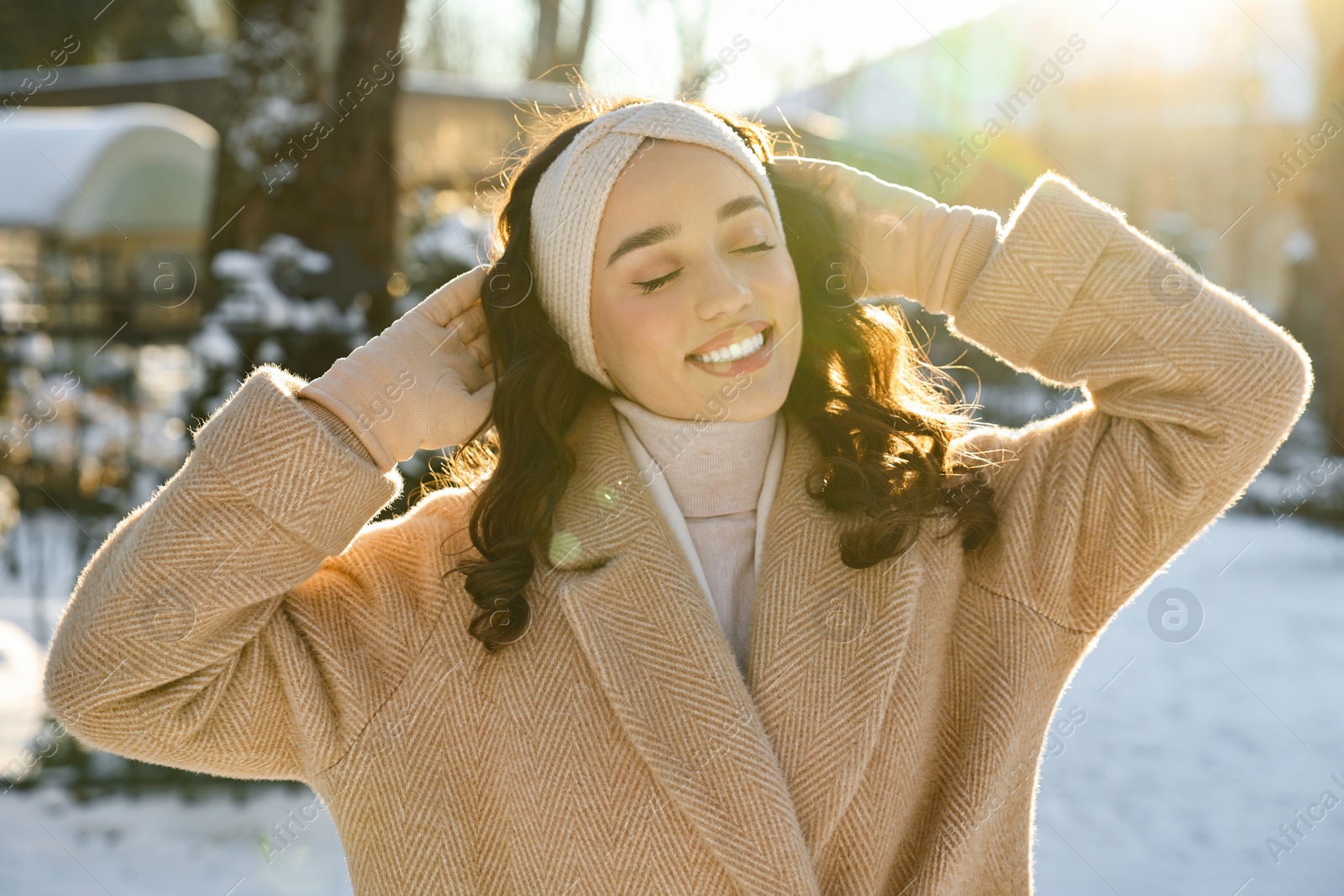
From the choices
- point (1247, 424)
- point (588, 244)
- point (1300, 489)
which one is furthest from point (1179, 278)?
point (1300, 489)

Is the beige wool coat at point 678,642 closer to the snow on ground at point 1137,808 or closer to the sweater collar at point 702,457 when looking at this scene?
the sweater collar at point 702,457

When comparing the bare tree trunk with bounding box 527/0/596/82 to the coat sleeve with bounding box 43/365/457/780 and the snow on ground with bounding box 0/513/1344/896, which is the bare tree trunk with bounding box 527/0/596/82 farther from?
the coat sleeve with bounding box 43/365/457/780

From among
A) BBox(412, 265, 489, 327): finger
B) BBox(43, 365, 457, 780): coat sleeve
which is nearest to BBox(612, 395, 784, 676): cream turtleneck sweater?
BBox(412, 265, 489, 327): finger

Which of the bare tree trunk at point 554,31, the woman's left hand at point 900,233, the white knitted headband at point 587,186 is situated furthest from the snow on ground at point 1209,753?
the bare tree trunk at point 554,31

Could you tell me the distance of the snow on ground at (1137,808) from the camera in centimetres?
355

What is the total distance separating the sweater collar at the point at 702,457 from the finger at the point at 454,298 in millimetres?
358

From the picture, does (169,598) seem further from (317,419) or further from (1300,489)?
(1300,489)

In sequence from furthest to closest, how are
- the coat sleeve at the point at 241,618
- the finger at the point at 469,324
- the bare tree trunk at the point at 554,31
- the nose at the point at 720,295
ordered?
the bare tree trunk at the point at 554,31 → the finger at the point at 469,324 → the nose at the point at 720,295 → the coat sleeve at the point at 241,618

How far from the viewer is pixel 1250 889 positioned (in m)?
3.53

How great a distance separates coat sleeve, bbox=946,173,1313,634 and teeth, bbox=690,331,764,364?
0.41 meters

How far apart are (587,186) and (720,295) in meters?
0.33

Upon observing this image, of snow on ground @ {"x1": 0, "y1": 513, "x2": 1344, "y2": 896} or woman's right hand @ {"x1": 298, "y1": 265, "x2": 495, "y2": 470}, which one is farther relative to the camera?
snow on ground @ {"x1": 0, "y1": 513, "x2": 1344, "y2": 896}

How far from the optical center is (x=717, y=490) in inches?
78.5

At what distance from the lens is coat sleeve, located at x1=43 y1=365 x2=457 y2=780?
152cm
